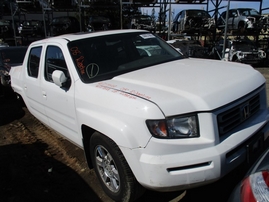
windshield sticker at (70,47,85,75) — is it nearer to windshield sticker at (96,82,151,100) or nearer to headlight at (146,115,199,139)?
windshield sticker at (96,82,151,100)

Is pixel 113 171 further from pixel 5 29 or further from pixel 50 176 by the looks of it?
pixel 5 29

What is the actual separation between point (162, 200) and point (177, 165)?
884mm

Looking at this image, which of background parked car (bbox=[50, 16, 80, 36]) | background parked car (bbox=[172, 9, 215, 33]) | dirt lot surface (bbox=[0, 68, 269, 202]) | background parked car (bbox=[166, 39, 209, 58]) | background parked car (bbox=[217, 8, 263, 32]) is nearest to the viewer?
dirt lot surface (bbox=[0, 68, 269, 202])

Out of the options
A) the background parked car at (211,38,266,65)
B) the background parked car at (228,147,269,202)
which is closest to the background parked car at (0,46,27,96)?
the background parked car at (228,147,269,202)

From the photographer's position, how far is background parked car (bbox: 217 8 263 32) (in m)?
14.9

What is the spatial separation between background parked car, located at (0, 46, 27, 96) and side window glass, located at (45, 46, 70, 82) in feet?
14.5

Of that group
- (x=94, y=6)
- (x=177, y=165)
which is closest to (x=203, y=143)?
(x=177, y=165)

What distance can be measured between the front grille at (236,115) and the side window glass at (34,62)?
300cm

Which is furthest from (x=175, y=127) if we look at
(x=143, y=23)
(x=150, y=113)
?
(x=143, y=23)

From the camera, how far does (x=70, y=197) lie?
9.77 ft

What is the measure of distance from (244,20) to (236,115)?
14.7 m

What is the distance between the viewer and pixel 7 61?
8.10 metres

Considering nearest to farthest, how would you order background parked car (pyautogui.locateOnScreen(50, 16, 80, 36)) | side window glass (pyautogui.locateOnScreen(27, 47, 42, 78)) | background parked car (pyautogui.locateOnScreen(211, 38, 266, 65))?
side window glass (pyautogui.locateOnScreen(27, 47, 42, 78)), background parked car (pyautogui.locateOnScreen(211, 38, 266, 65)), background parked car (pyautogui.locateOnScreen(50, 16, 80, 36))

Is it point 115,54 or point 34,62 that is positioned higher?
point 115,54
